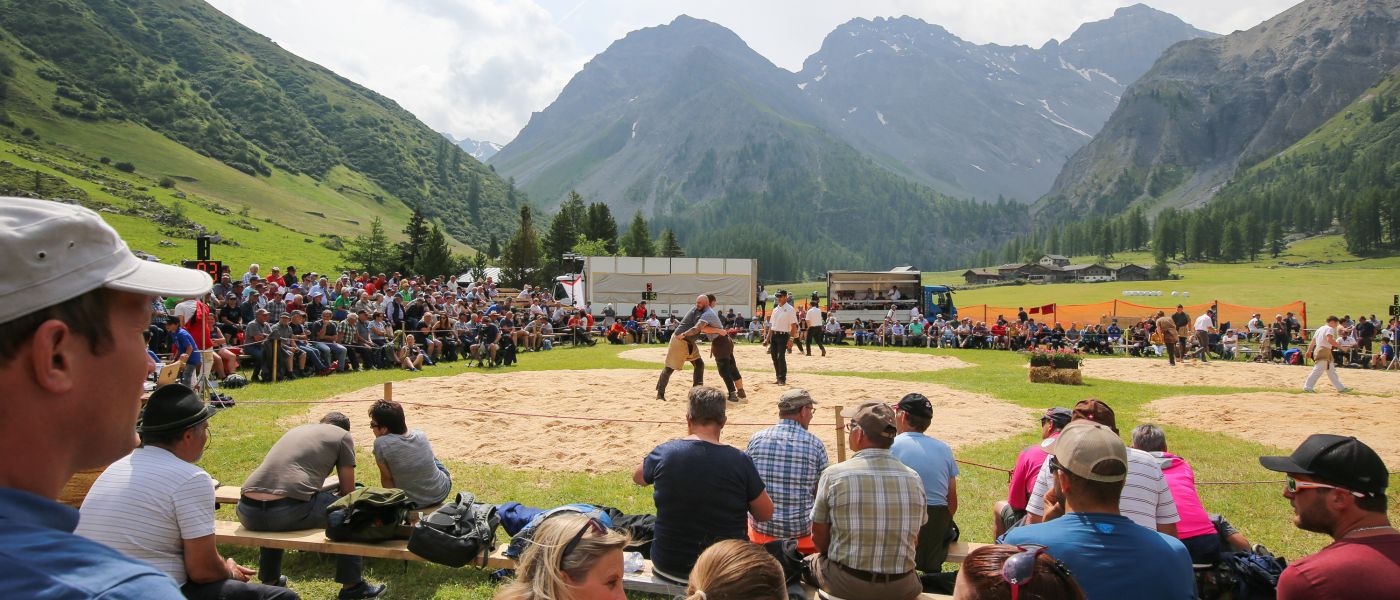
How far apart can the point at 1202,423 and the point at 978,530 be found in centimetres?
815

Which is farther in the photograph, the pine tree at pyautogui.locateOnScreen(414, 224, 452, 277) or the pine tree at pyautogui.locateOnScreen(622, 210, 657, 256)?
the pine tree at pyautogui.locateOnScreen(622, 210, 657, 256)

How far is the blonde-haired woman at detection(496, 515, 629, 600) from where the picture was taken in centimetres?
281

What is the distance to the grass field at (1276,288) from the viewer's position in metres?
64.9

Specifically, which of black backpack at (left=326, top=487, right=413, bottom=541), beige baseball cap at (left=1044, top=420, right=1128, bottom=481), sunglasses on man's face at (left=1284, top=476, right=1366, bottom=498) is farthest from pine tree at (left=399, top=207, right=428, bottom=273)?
sunglasses on man's face at (left=1284, top=476, right=1366, bottom=498)

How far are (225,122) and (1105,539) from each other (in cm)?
16196

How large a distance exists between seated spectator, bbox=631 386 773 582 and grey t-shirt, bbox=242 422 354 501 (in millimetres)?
2793

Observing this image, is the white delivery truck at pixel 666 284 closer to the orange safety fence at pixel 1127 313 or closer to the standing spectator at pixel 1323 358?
the orange safety fence at pixel 1127 313

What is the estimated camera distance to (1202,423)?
12.9m

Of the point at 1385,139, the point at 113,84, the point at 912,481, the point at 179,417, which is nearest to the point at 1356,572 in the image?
the point at 912,481

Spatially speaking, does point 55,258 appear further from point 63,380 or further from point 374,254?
point 374,254

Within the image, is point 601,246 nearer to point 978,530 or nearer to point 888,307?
point 888,307

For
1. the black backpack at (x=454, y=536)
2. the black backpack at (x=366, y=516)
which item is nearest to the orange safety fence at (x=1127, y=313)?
the black backpack at (x=454, y=536)

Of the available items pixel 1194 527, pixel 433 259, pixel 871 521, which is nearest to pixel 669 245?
pixel 433 259

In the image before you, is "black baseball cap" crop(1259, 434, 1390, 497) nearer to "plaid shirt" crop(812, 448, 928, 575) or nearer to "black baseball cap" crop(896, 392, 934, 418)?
"plaid shirt" crop(812, 448, 928, 575)
